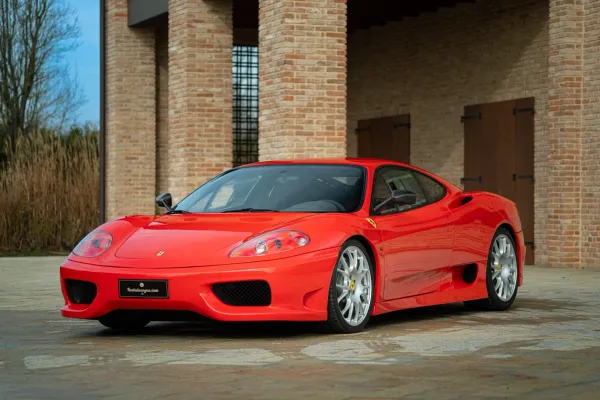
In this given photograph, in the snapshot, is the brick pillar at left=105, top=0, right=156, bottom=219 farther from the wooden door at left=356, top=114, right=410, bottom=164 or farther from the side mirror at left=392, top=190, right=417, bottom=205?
the side mirror at left=392, top=190, right=417, bottom=205

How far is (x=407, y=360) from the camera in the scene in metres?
6.75

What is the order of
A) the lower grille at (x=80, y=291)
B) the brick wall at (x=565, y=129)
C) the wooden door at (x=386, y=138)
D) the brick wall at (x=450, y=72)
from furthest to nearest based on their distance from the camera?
the wooden door at (x=386, y=138) → the brick wall at (x=450, y=72) → the brick wall at (x=565, y=129) → the lower grille at (x=80, y=291)

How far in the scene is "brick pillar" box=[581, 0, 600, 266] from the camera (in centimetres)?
1677

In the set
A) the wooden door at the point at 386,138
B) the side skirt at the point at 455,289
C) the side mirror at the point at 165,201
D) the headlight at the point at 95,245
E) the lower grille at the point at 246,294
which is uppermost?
the wooden door at the point at 386,138

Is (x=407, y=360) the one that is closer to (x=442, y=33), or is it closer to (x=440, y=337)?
(x=440, y=337)

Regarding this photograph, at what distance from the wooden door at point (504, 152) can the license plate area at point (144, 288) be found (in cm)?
1150

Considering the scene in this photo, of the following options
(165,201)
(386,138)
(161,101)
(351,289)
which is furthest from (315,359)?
(161,101)

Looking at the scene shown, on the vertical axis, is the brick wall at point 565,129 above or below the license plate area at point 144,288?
above

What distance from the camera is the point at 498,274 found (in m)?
10.0

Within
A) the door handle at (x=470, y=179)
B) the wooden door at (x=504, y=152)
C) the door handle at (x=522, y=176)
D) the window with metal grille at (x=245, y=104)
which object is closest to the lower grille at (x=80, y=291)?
the wooden door at (x=504, y=152)

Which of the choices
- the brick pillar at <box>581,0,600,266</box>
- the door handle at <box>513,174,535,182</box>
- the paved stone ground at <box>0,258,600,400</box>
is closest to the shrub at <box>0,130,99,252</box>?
the door handle at <box>513,174,535,182</box>

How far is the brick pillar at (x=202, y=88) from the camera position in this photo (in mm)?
20031

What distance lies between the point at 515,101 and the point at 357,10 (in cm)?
404

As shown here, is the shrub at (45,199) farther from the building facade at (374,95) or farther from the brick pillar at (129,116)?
the building facade at (374,95)
